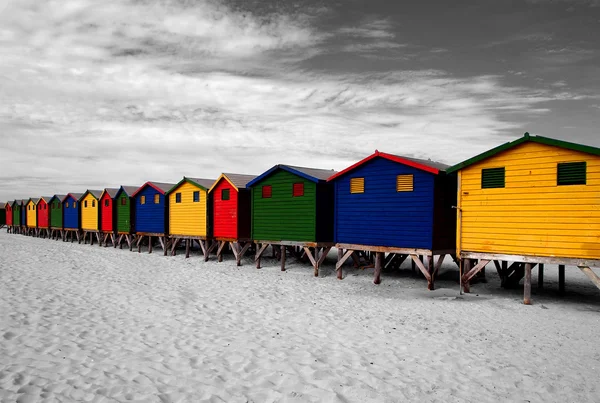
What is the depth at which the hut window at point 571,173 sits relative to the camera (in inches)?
482

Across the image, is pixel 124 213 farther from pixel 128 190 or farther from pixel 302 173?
pixel 302 173

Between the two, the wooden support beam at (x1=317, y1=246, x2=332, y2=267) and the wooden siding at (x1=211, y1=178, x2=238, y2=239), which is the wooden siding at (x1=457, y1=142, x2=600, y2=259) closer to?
the wooden support beam at (x1=317, y1=246, x2=332, y2=267)

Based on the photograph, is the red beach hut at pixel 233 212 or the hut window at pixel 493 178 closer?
the hut window at pixel 493 178

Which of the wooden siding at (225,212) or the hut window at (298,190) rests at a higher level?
the hut window at (298,190)

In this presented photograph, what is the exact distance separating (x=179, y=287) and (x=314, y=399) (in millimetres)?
10064

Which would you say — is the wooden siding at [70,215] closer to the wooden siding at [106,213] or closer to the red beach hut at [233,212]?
the wooden siding at [106,213]

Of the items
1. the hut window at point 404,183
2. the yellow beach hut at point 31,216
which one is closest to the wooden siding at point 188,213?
the hut window at point 404,183

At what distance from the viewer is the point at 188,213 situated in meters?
26.9

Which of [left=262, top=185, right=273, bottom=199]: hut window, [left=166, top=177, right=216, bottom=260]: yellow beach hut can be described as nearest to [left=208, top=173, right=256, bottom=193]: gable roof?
[left=166, top=177, right=216, bottom=260]: yellow beach hut

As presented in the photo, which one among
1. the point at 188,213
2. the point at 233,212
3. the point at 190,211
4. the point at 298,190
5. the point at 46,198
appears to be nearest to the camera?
the point at 298,190

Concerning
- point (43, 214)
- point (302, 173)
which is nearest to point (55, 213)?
point (43, 214)

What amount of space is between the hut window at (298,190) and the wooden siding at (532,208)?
7.38 meters

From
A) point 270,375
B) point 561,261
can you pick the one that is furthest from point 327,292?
point 270,375

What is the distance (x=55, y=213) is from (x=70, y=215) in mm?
4445
